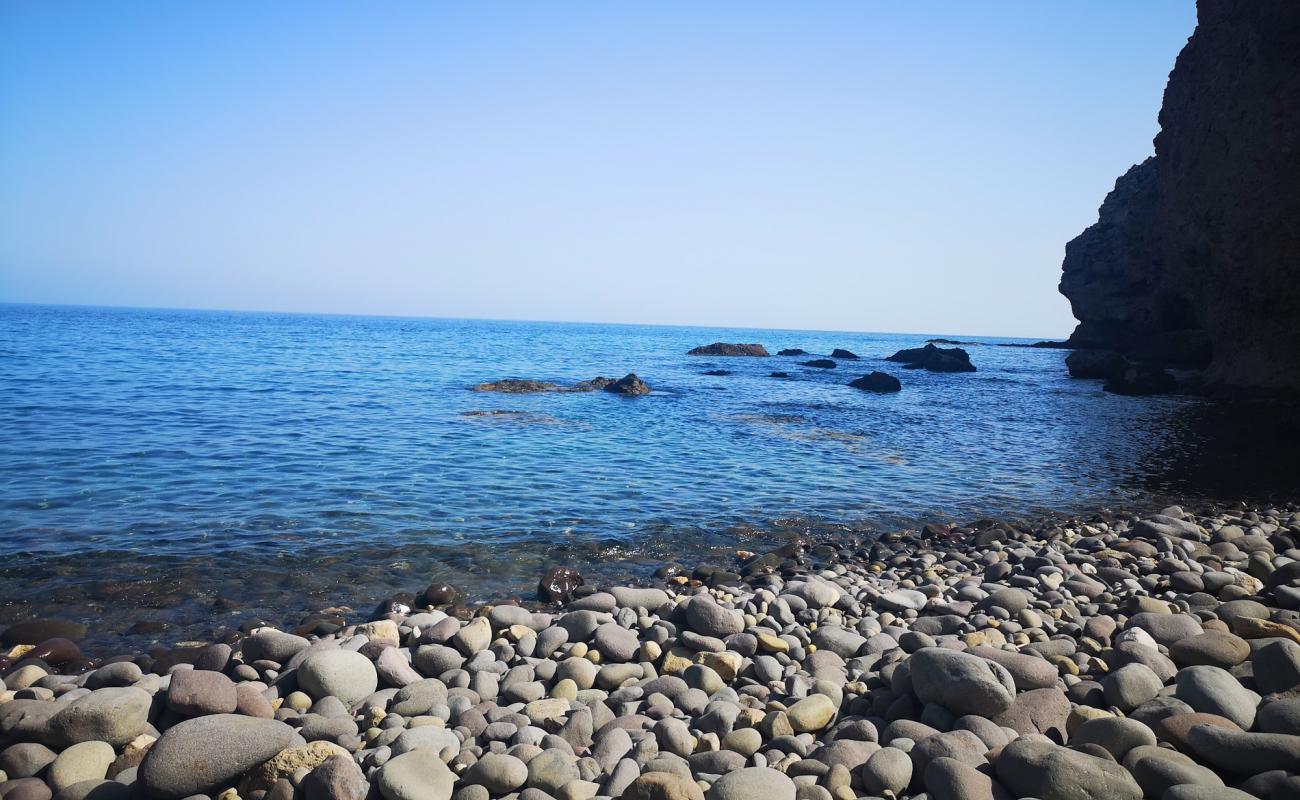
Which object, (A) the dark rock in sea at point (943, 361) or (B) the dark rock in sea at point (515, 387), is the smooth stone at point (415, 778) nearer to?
(B) the dark rock in sea at point (515, 387)

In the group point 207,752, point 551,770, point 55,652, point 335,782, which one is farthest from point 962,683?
point 55,652

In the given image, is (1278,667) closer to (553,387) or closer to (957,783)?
(957,783)

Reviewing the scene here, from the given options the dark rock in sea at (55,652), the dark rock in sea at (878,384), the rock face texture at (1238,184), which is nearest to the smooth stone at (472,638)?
the dark rock in sea at (55,652)

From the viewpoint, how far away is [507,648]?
577 cm

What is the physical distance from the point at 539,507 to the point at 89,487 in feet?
23.5

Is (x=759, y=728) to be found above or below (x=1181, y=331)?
below

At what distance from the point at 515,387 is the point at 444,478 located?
57.9ft

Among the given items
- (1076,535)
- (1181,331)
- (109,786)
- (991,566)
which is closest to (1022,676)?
(991,566)

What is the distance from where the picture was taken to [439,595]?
7.34m

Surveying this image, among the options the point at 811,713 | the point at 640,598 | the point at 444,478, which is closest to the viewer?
the point at 811,713

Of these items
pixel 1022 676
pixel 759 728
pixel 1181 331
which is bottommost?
pixel 759 728

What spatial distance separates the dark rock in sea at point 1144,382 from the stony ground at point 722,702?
3195 centimetres

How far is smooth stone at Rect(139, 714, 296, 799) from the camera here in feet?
12.1

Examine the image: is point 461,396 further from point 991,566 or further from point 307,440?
point 991,566
